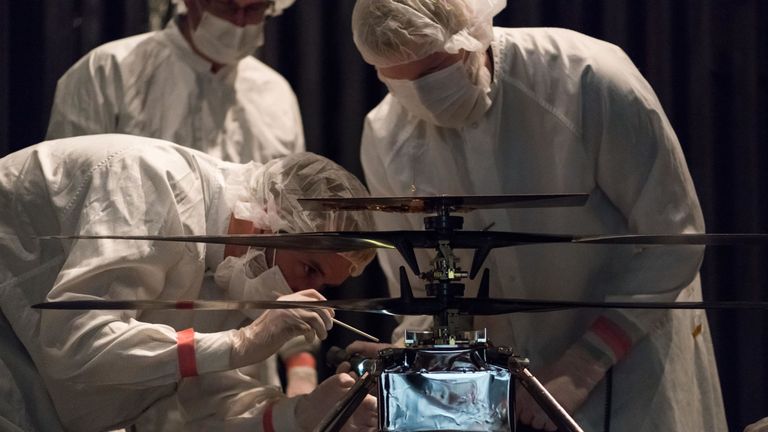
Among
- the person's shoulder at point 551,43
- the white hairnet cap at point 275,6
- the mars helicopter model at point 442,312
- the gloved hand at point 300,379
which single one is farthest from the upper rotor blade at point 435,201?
the white hairnet cap at point 275,6

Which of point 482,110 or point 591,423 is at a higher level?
point 482,110

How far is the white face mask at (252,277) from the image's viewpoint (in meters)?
1.79

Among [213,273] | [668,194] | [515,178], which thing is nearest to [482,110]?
[515,178]

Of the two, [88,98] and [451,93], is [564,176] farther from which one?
[88,98]

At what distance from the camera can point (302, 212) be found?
5.77ft

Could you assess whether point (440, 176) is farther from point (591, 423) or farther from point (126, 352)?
point (126, 352)

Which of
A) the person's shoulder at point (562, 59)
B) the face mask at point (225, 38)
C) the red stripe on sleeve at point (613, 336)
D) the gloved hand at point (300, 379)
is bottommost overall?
the gloved hand at point (300, 379)

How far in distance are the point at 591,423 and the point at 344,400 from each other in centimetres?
72

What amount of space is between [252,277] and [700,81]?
1.20 m

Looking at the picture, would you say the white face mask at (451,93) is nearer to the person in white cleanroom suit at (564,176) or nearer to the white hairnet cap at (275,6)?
the person in white cleanroom suit at (564,176)

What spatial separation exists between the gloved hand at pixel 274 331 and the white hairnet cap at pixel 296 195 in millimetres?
126

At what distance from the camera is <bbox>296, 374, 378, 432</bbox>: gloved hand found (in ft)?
5.62

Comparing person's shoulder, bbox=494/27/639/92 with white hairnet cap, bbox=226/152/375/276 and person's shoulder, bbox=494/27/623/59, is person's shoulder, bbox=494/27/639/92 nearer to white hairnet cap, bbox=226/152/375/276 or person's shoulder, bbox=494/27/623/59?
person's shoulder, bbox=494/27/623/59

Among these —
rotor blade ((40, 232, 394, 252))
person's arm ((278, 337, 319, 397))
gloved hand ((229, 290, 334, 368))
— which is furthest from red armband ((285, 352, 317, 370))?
rotor blade ((40, 232, 394, 252))
